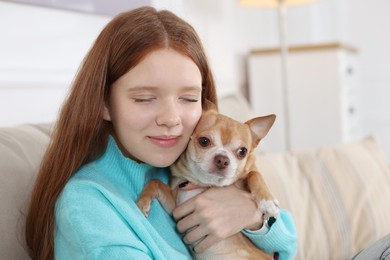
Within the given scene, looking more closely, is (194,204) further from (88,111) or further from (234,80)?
(234,80)

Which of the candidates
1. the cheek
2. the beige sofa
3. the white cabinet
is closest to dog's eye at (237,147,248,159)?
the cheek

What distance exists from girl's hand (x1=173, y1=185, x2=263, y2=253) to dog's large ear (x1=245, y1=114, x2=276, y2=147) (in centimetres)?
13

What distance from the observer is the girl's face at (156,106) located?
3.66ft

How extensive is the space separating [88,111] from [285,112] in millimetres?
2349

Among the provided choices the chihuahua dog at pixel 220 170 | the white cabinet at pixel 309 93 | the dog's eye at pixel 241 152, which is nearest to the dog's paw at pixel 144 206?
the chihuahua dog at pixel 220 170

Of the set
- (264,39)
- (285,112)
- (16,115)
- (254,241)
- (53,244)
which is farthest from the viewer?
(264,39)

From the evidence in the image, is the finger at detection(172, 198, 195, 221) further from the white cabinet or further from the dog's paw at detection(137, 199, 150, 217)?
the white cabinet

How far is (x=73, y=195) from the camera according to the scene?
1.05 metres

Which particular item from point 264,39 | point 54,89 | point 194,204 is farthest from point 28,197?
point 264,39

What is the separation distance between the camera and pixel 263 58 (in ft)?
11.8

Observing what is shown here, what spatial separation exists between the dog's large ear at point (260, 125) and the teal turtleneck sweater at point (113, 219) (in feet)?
0.71

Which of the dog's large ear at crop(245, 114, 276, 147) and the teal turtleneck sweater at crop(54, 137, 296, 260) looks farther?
the dog's large ear at crop(245, 114, 276, 147)

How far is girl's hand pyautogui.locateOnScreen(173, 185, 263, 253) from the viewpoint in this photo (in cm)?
121

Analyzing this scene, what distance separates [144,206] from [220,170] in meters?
0.17
